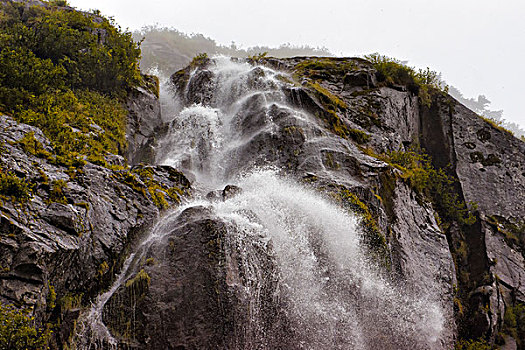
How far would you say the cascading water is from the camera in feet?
21.8

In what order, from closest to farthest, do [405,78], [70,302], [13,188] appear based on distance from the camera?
1. [13,188]
2. [70,302]
3. [405,78]

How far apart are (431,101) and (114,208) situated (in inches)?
599

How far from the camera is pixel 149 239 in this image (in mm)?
7320

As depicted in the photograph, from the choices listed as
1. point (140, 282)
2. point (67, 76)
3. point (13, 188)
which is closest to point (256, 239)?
point (140, 282)

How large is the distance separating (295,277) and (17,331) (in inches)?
195

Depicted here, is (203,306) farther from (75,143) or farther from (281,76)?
(281,76)

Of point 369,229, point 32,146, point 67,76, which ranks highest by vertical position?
point 67,76

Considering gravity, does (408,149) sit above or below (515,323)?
above

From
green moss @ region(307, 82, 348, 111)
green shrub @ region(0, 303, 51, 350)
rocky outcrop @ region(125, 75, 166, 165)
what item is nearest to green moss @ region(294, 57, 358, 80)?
green moss @ region(307, 82, 348, 111)

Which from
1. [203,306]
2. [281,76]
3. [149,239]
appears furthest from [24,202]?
[281,76]

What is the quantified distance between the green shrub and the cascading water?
107cm

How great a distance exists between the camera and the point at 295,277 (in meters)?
7.59

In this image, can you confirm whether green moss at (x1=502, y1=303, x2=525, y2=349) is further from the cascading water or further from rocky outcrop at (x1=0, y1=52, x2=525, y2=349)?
the cascading water

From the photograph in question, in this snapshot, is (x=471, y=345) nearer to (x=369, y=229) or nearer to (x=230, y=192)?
(x=369, y=229)
